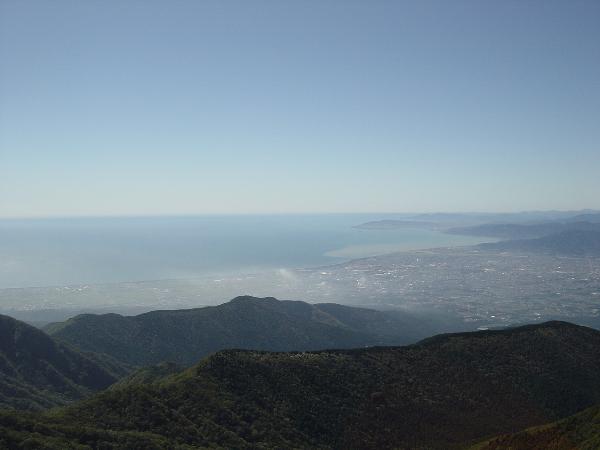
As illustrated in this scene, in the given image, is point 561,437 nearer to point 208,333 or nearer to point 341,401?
point 341,401

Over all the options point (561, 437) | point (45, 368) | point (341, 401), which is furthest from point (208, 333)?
point (561, 437)

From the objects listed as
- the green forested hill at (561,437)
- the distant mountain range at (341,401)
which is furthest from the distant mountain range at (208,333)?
the green forested hill at (561,437)

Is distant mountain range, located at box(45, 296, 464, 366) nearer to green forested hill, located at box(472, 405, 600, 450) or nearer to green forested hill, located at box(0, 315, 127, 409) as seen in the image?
green forested hill, located at box(0, 315, 127, 409)

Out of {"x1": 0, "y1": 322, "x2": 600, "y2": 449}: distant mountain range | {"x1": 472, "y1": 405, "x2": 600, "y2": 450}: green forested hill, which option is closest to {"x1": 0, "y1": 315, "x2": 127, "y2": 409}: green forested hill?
{"x1": 0, "y1": 322, "x2": 600, "y2": 449}: distant mountain range

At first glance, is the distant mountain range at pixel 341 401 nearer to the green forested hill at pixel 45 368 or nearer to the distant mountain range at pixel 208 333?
the green forested hill at pixel 45 368

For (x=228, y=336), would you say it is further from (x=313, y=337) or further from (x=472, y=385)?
(x=472, y=385)

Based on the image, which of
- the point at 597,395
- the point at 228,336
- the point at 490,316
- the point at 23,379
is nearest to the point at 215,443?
the point at 597,395

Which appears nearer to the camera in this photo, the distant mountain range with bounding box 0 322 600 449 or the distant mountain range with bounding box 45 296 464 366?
the distant mountain range with bounding box 0 322 600 449
